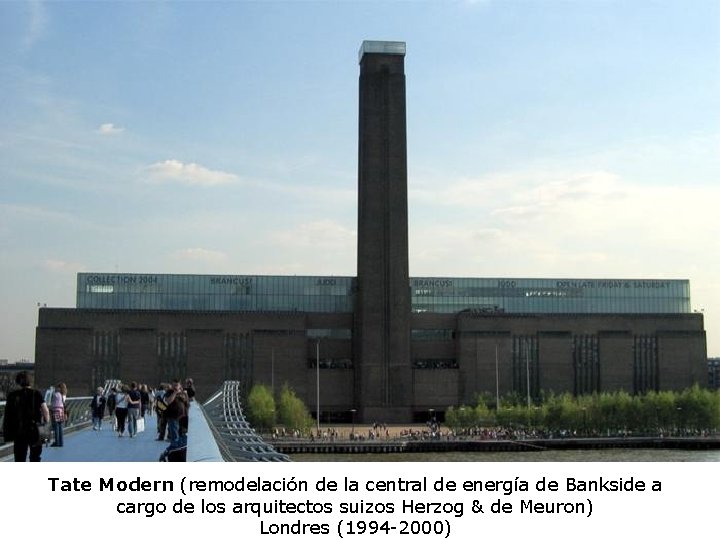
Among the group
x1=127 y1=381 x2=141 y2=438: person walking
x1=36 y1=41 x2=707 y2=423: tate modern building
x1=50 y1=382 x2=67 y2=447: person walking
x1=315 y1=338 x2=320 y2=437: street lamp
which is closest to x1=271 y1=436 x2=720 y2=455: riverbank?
x1=315 y1=338 x2=320 y2=437: street lamp

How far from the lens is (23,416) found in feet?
55.4

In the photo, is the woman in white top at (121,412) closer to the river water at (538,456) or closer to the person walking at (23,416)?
A: the person walking at (23,416)

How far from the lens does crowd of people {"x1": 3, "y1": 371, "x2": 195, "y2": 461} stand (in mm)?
16828

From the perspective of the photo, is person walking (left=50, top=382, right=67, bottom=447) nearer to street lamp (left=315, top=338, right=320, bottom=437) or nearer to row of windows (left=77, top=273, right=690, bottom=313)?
street lamp (left=315, top=338, right=320, bottom=437)

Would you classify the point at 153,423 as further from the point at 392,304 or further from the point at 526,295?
the point at 526,295

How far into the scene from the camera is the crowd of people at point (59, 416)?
16.8 metres

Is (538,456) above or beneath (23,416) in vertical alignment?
beneath

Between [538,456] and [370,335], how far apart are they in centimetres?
2824

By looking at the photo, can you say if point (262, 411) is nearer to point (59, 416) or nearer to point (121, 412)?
point (121, 412)

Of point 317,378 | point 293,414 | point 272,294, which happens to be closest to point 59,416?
point 293,414

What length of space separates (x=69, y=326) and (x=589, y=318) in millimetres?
60201

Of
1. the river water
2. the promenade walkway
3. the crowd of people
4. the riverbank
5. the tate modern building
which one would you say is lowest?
the river water

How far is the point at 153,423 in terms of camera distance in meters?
38.1
